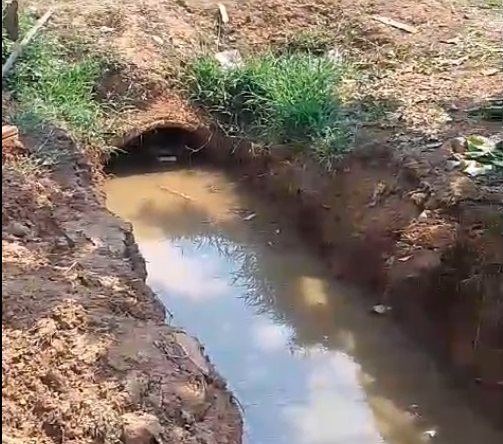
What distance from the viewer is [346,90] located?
714 cm

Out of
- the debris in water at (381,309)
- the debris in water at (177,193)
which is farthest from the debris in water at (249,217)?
the debris in water at (381,309)

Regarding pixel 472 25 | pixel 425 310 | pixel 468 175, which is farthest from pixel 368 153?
pixel 472 25

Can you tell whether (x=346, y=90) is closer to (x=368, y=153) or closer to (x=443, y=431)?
(x=368, y=153)

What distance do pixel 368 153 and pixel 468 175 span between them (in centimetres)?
→ 86

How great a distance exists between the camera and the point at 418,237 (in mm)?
5379

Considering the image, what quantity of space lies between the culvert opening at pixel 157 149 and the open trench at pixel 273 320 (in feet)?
0.06

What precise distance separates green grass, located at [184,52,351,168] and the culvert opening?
303mm

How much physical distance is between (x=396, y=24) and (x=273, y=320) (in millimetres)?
3587

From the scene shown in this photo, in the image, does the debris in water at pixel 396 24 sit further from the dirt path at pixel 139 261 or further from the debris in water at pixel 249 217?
the debris in water at pixel 249 217

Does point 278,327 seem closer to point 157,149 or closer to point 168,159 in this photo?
point 168,159

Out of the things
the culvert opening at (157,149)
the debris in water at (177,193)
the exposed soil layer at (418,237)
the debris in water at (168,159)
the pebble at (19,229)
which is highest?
the pebble at (19,229)

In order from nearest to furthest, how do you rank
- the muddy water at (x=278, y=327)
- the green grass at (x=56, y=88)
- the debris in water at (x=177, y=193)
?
the muddy water at (x=278, y=327)
the green grass at (x=56, y=88)
the debris in water at (x=177, y=193)

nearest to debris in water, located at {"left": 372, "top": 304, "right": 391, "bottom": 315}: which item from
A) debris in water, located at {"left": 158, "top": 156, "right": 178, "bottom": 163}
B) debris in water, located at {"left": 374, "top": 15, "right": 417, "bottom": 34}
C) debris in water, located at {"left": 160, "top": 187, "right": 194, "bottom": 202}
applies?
debris in water, located at {"left": 160, "top": 187, "right": 194, "bottom": 202}

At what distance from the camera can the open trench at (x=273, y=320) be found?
475 cm
